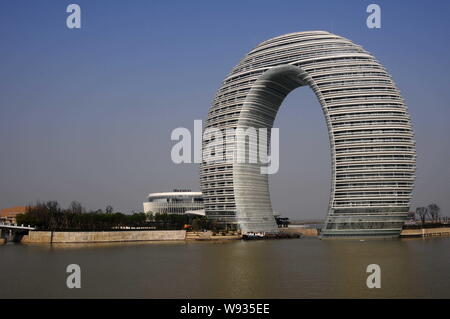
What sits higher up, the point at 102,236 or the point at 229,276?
the point at 229,276

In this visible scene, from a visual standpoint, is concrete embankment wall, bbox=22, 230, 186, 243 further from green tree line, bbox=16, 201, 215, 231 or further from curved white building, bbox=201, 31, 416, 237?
curved white building, bbox=201, 31, 416, 237

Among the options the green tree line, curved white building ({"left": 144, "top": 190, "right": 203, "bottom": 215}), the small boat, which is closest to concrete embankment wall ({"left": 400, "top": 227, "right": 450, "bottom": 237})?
the small boat

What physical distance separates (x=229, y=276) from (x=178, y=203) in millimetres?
127013

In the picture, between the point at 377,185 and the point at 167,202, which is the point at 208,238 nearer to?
→ the point at 377,185

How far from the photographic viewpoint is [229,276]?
43500mm

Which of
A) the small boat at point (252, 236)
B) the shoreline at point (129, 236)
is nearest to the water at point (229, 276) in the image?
the shoreline at point (129, 236)

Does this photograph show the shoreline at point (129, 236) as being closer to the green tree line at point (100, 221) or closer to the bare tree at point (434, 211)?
the green tree line at point (100, 221)

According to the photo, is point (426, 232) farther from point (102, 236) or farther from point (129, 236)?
point (102, 236)

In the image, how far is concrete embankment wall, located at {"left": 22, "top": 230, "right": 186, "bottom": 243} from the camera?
89.7m

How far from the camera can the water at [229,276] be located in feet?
116

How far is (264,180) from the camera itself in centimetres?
→ 12725

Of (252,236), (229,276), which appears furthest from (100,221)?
(229,276)

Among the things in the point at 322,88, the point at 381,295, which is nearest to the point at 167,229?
the point at 322,88

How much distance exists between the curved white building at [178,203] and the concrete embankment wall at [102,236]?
202ft
